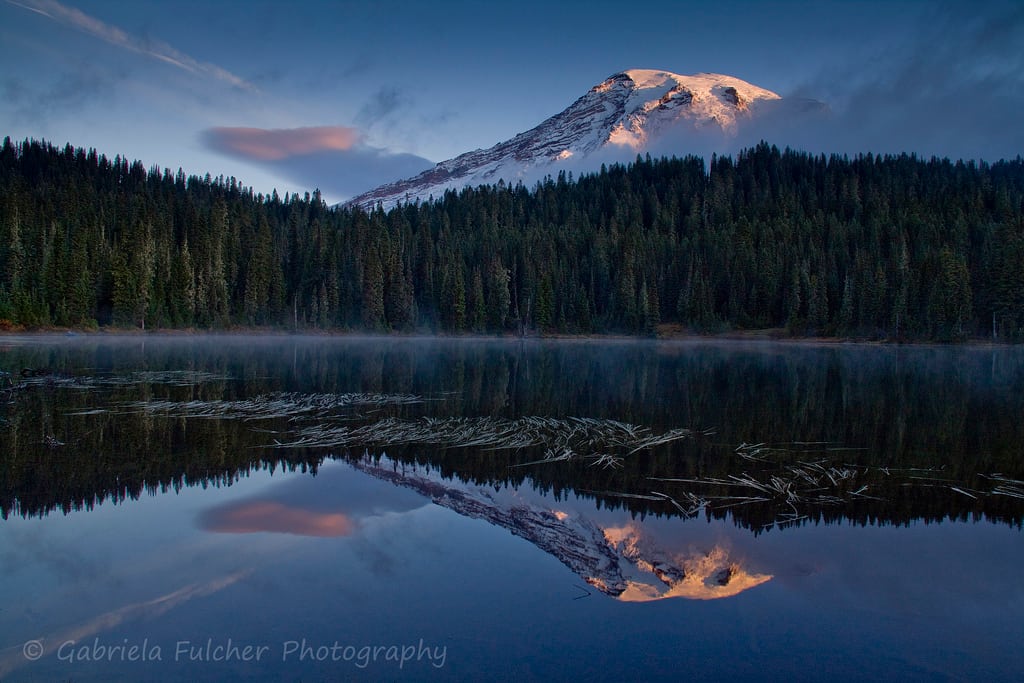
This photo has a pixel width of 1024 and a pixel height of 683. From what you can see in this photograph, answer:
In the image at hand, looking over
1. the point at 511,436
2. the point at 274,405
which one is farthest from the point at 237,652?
the point at 274,405

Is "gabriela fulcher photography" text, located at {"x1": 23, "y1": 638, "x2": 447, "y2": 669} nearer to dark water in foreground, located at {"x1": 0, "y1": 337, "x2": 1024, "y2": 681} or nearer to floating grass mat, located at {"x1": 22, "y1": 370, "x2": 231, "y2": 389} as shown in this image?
dark water in foreground, located at {"x1": 0, "y1": 337, "x2": 1024, "y2": 681}

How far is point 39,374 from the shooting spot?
2530cm

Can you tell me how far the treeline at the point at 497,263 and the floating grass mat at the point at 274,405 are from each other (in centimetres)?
6001

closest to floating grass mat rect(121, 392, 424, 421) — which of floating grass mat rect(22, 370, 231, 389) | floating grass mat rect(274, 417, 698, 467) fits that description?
floating grass mat rect(274, 417, 698, 467)

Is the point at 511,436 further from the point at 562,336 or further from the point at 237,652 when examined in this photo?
the point at 562,336

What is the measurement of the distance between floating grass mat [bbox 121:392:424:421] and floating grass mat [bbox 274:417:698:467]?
8.21 feet

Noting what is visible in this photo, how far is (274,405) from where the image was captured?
19.3 meters

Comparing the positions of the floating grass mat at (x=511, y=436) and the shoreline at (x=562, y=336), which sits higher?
the shoreline at (x=562, y=336)

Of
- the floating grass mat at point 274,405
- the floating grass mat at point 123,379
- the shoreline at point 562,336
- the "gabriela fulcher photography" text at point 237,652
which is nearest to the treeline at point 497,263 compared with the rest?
the shoreline at point 562,336

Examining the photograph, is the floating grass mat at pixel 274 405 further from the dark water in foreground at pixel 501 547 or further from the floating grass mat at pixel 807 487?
the floating grass mat at pixel 807 487

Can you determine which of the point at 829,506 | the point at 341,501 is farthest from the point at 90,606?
the point at 829,506

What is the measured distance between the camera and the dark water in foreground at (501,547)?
595 cm

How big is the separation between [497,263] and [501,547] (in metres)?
95.4

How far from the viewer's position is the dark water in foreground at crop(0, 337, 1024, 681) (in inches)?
234
